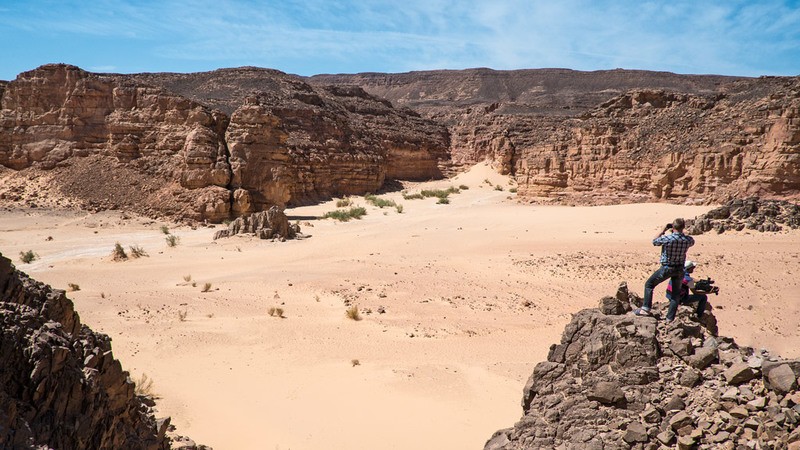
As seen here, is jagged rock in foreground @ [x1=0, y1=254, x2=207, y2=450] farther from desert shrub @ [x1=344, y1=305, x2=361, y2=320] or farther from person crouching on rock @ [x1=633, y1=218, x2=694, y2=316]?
desert shrub @ [x1=344, y1=305, x2=361, y2=320]

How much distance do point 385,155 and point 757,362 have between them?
33945mm

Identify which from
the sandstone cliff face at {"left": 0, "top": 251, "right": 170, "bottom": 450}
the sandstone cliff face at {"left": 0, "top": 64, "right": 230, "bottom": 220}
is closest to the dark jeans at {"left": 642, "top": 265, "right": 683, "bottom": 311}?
the sandstone cliff face at {"left": 0, "top": 251, "right": 170, "bottom": 450}

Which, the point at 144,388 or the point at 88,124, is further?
the point at 88,124

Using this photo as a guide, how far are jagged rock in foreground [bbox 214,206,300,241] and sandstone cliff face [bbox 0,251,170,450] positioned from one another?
13889 millimetres

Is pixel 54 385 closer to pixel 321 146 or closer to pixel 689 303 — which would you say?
pixel 689 303

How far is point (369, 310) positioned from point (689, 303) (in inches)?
228

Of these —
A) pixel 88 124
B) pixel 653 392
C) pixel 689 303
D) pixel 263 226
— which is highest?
pixel 88 124

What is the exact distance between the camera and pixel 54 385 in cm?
330

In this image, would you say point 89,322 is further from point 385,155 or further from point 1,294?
point 385,155

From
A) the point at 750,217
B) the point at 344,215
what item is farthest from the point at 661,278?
the point at 344,215

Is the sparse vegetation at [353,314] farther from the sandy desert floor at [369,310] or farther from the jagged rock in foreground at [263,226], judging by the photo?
the jagged rock in foreground at [263,226]

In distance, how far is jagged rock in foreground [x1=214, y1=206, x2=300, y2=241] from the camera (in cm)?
1825

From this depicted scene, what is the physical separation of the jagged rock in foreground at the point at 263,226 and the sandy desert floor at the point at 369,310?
56 cm

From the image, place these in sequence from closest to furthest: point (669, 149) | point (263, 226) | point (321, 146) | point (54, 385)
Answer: point (54, 385)
point (263, 226)
point (669, 149)
point (321, 146)
